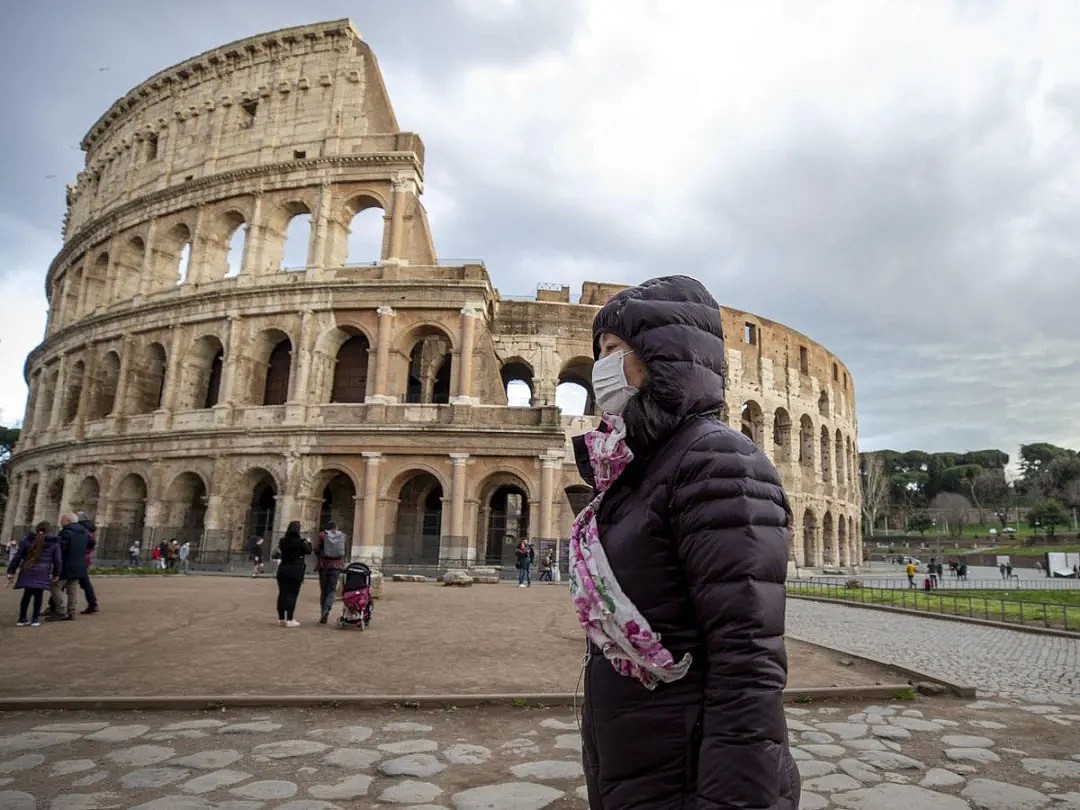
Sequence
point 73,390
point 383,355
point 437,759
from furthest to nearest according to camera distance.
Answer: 1. point 73,390
2. point 383,355
3. point 437,759

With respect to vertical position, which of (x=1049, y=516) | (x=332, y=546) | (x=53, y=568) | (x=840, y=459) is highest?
(x=840, y=459)

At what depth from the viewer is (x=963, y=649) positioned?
827 cm

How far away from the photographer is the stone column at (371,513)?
2030 centimetres

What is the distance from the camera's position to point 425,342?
24500 millimetres

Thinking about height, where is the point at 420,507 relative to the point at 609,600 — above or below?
above

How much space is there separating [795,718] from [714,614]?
4.19 meters

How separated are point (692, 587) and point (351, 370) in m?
23.6

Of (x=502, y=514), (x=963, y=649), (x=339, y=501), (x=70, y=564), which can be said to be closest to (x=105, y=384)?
(x=339, y=501)

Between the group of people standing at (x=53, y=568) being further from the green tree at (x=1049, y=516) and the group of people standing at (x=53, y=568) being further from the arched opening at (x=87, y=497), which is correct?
the green tree at (x=1049, y=516)

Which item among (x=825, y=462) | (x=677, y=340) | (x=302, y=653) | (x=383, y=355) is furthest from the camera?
(x=825, y=462)

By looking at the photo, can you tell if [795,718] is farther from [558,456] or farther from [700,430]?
[558,456]

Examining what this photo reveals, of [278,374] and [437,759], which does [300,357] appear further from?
[437,759]

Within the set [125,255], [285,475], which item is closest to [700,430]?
[285,475]

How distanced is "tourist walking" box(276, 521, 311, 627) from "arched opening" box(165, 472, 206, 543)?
1542 cm
